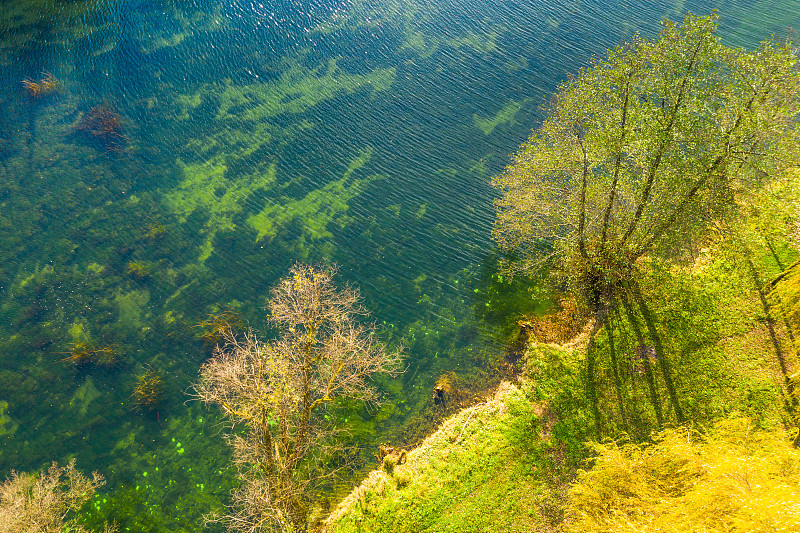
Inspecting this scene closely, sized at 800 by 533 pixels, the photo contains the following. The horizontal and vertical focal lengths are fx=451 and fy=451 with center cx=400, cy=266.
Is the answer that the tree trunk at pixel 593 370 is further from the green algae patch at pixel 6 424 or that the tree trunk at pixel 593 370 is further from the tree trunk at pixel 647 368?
the green algae patch at pixel 6 424

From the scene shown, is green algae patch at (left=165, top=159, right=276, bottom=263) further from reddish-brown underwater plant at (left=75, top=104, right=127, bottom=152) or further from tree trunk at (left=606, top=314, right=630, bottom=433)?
tree trunk at (left=606, top=314, right=630, bottom=433)

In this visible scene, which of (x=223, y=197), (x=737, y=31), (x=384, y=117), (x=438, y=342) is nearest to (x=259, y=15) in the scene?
(x=384, y=117)

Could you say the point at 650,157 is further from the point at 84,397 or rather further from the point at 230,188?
the point at 84,397

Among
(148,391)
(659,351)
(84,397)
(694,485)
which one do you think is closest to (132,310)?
(84,397)

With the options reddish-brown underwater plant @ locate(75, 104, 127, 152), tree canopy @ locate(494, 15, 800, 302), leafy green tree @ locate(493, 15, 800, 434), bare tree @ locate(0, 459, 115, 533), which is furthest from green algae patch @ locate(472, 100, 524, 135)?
bare tree @ locate(0, 459, 115, 533)

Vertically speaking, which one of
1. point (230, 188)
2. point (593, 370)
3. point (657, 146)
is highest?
point (657, 146)

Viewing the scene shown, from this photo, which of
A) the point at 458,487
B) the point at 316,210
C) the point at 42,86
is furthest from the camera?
the point at 42,86

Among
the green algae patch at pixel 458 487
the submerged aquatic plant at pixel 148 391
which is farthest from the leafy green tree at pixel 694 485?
the submerged aquatic plant at pixel 148 391
